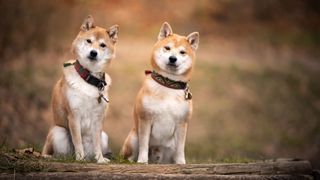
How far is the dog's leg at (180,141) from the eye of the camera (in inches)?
318

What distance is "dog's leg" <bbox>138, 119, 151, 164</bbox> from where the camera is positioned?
7949 millimetres

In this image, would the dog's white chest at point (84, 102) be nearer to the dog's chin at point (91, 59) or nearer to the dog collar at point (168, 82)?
the dog's chin at point (91, 59)

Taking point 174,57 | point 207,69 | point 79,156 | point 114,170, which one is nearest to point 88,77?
point 79,156

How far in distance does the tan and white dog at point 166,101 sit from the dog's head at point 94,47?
0.55 meters

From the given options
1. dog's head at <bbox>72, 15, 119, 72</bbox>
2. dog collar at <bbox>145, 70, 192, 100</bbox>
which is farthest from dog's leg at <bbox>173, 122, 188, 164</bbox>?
dog's head at <bbox>72, 15, 119, 72</bbox>

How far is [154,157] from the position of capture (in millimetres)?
8367

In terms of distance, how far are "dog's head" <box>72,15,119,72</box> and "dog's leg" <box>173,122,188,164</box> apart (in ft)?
3.71

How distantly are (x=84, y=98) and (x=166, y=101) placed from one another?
938mm

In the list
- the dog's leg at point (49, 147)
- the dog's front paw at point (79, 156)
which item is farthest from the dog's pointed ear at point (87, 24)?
the dog's front paw at point (79, 156)

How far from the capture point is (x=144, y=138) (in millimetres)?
7973

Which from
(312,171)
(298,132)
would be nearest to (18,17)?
(298,132)

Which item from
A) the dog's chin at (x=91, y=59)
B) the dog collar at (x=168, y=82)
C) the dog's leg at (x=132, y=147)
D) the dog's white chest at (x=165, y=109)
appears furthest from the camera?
the dog's leg at (x=132, y=147)

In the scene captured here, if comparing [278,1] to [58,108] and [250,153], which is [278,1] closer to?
[250,153]

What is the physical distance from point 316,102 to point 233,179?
11.5m
